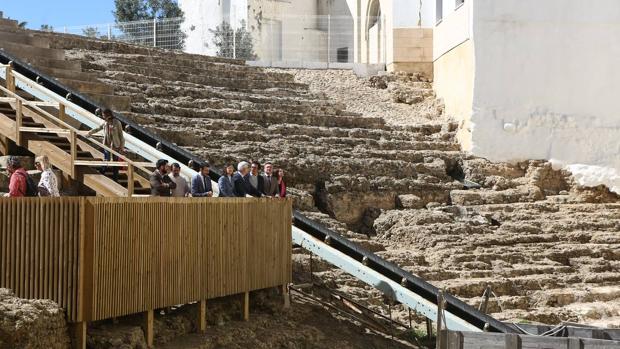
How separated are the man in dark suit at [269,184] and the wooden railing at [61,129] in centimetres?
166

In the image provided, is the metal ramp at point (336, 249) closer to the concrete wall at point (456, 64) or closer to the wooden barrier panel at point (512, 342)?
the wooden barrier panel at point (512, 342)

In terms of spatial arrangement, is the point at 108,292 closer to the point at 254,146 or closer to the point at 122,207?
the point at 122,207

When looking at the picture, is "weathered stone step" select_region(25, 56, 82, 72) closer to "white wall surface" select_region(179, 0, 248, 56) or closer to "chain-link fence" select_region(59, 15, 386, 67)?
"chain-link fence" select_region(59, 15, 386, 67)

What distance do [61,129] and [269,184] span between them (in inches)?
121

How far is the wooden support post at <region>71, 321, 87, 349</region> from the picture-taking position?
31.9 ft

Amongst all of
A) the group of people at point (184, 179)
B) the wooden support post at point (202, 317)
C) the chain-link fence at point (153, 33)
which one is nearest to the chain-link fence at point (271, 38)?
the chain-link fence at point (153, 33)

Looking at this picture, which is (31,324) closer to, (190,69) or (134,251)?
(134,251)

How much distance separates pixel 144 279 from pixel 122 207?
2.80 feet

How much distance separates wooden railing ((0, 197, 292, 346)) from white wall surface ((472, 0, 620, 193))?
10863 mm

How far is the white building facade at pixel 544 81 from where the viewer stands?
23.0 meters

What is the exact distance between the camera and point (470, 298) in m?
15.6

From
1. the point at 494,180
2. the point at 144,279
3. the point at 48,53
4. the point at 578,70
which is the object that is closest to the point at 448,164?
the point at 494,180

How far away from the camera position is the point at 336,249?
46.3 ft

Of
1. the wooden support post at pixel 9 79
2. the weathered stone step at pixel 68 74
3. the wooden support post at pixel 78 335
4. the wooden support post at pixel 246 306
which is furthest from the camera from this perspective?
the weathered stone step at pixel 68 74
